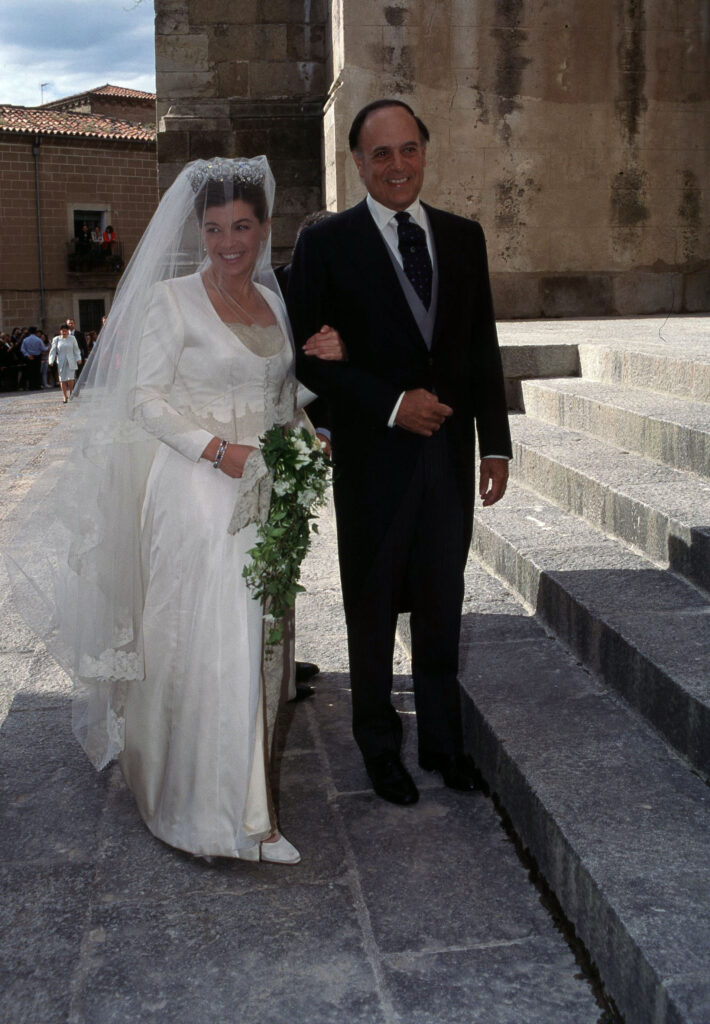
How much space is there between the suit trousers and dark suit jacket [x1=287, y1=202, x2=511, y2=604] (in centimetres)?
4

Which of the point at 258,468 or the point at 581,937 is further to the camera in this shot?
the point at 258,468

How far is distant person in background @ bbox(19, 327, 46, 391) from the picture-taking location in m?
29.7

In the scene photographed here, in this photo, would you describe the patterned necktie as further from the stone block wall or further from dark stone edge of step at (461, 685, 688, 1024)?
the stone block wall

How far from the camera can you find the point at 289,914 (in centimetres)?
261

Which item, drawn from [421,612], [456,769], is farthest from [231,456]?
[456,769]

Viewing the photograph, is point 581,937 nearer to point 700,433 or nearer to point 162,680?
point 162,680

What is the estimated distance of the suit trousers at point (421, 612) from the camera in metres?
3.11

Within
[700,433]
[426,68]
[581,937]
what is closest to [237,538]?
[581,937]

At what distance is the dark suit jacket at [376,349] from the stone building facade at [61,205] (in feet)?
117

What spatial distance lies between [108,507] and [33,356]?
28.2 meters

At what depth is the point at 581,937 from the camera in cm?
242

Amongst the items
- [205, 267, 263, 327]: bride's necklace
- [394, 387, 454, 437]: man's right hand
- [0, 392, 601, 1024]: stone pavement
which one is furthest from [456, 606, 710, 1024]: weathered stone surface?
[205, 267, 263, 327]: bride's necklace

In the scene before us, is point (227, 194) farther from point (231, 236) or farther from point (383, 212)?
point (383, 212)

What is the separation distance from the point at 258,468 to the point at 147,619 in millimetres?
519
